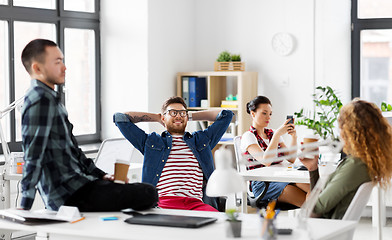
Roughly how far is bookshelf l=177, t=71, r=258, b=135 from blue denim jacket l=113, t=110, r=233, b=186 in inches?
89.8

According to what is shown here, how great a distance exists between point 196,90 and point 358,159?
3657mm

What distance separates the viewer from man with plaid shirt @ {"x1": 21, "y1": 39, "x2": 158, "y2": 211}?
2689 millimetres

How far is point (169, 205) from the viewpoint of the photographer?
3.53 m

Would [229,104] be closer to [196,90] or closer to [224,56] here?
[196,90]

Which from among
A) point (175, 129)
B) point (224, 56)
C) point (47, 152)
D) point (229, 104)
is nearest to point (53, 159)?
point (47, 152)

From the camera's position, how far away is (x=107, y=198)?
2826 mm

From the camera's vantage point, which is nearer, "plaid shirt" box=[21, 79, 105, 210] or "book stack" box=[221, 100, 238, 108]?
"plaid shirt" box=[21, 79, 105, 210]

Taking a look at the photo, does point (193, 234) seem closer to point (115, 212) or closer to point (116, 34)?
point (115, 212)

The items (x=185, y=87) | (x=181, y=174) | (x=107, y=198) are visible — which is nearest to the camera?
(x=107, y=198)

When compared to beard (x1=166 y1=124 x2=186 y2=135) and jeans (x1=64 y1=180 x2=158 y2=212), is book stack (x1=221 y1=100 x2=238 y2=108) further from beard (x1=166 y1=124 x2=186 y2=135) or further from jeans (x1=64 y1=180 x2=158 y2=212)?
jeans (x1=64 y1=180 x2=158 y2=212)

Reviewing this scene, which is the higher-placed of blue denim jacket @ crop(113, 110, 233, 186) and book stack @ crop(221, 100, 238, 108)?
book stack @ crop(221, 100, 238, 108)

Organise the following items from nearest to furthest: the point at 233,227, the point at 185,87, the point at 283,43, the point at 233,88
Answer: the point at 233,227
the point at 283,43
the point at 185,87
the point at 233,88

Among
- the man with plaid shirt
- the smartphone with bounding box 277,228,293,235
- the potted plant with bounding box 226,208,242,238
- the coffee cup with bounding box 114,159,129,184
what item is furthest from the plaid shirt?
the smartphone with bounding box 277,228,293,235

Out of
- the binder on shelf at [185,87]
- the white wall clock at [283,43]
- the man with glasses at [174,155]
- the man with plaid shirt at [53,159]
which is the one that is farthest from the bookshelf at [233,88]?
the man with plaid shirt at [53,159]
